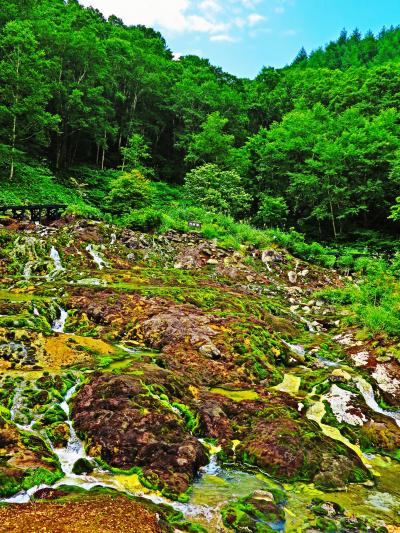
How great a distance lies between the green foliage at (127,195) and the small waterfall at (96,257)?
7172 mm

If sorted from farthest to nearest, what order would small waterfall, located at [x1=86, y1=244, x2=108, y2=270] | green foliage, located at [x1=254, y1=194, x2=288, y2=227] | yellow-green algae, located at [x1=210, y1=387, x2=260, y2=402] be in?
green foliage, located at [x1=254, y1=194, x2=288, y2=227]
small waterfall, located at [x1=86, y1=244, x2=108, y2=270]
yellow-green algae, located at [x1=210, y1=387, x2=260, y2=402]

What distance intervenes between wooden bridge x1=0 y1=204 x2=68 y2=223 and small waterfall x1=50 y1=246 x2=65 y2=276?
494 cm

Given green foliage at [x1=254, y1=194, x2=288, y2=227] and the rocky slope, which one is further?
green foliage at [x1=254, y1=194, x2=288, y2=227]

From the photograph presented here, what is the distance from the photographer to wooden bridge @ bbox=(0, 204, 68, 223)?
66.8ft

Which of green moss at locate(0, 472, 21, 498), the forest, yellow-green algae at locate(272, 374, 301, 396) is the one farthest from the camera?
the forest

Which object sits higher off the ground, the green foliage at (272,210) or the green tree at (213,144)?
the green tree at (213,144)

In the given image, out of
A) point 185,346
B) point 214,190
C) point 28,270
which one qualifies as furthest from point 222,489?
point 214,190

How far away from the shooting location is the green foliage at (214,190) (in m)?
30.2

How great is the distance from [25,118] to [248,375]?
25.9 m

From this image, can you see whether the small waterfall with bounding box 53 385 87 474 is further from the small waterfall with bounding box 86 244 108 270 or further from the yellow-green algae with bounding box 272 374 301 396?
the small waterfall with bounding box 86 244 108 270

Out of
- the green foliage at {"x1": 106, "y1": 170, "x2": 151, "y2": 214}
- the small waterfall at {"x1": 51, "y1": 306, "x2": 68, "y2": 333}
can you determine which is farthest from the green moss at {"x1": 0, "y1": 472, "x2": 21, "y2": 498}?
the green foliage at {"x1": 106, "y1": 170, "x2": 151, "y2": 214}

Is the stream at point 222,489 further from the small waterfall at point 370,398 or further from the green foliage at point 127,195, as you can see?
the green foliage at point 127,195

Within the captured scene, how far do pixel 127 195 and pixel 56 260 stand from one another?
9786 millimetres

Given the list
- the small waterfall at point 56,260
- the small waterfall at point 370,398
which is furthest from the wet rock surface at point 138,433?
the small waterfall at point 56,260
